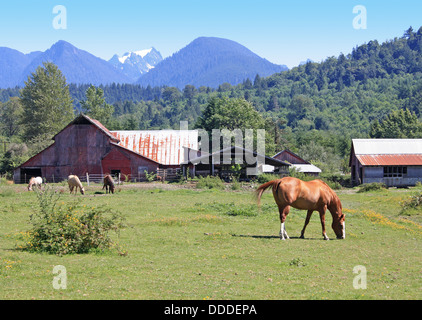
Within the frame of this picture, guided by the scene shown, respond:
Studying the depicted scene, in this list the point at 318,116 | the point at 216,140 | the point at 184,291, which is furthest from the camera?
the point at 318,116

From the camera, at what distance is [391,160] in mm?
54594

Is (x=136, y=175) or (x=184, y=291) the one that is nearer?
(x=184, y=291)

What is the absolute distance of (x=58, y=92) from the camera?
96625 mm

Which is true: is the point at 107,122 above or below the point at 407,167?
above

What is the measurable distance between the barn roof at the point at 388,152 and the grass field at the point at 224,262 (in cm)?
3235

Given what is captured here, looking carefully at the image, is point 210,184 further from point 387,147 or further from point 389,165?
point 387,147

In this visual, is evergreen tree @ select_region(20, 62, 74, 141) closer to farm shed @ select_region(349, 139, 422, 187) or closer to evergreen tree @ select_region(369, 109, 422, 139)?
farm shed @ select_region(349, 139, 422, 187)

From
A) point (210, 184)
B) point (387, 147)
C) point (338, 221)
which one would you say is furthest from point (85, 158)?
point (338, 221)

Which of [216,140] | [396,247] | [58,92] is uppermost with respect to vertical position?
[58,92]

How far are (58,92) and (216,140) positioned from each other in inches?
1740

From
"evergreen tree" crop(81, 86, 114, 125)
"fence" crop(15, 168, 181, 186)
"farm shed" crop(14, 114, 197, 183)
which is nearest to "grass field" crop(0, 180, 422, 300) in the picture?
"fence" crop(15, 168, 181, 186)

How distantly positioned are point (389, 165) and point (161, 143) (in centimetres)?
2724
